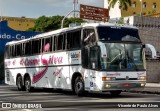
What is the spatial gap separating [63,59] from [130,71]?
13.6 ft

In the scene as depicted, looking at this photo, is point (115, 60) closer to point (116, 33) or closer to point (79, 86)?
point (116, 33)

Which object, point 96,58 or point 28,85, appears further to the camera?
point 28,85

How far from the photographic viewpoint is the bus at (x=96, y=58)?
1903cm

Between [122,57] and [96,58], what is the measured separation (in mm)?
1157

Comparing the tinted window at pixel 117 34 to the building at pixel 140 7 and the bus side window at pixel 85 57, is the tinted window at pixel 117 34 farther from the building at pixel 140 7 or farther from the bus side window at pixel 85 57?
the building at pixel 140 7

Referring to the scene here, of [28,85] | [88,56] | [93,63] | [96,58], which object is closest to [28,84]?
[28,85]

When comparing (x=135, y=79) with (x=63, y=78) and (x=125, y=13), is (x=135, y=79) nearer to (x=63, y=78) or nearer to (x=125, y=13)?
(x=63, y=78)

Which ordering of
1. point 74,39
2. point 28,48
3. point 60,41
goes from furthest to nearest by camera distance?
1. point 28,48
2. point 60,41
3. point 74,39

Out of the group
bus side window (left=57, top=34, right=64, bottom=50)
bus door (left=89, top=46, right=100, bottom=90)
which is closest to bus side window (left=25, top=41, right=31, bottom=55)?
bus side window (left=57, top=34, right=64, bottom=50)

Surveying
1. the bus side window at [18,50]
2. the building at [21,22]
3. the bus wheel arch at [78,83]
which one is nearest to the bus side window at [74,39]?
the bus wheel arch at [78,83]

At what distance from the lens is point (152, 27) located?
141 ft

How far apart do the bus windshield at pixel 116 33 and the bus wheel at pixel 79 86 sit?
250cm

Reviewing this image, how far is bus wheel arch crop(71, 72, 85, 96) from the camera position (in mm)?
20266

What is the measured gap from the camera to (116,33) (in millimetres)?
19719
